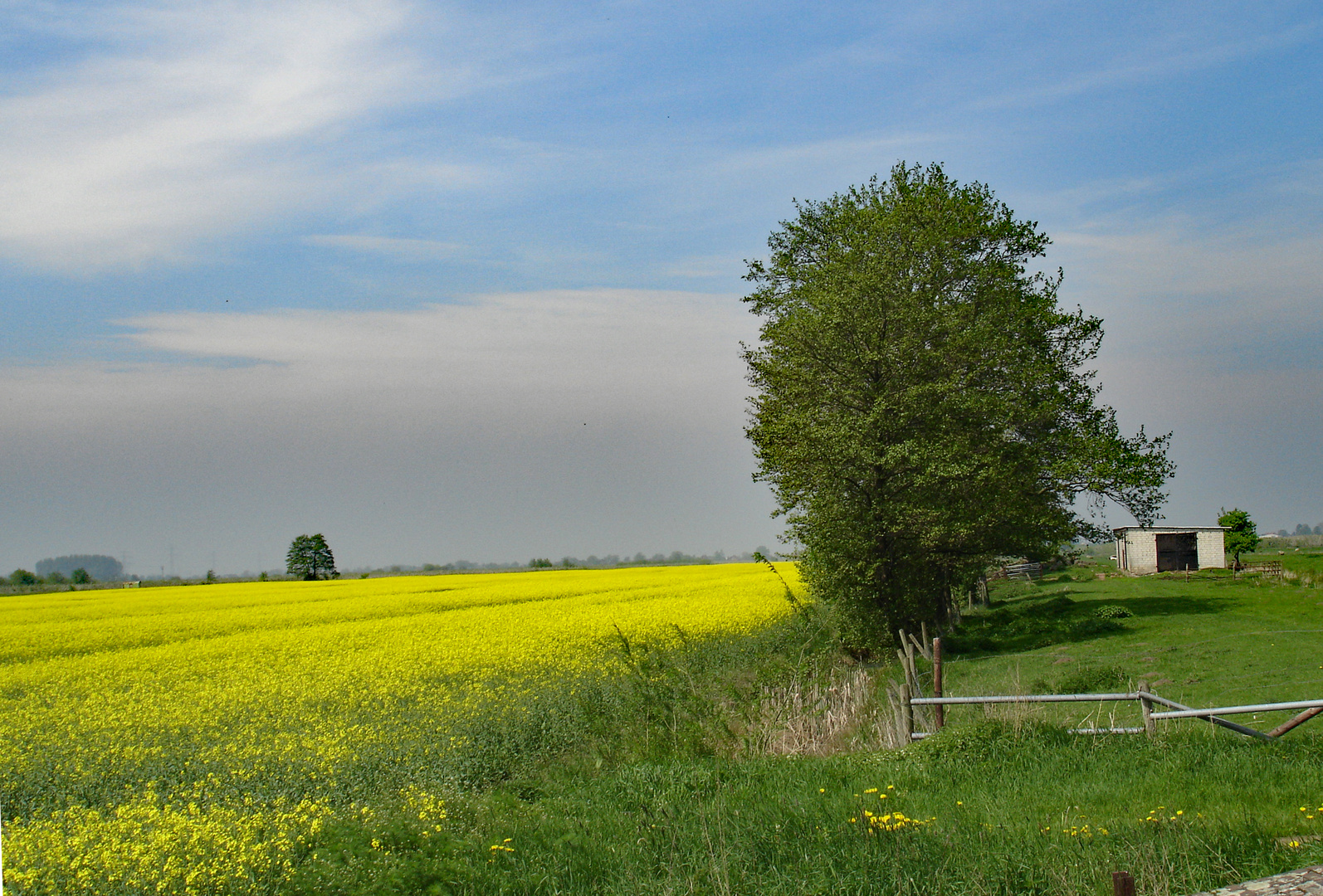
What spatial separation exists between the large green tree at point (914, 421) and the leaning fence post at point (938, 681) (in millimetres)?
10929

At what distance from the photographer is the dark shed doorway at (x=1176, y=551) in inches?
Answer: 2217

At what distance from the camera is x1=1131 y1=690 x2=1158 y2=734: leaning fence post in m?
10.4

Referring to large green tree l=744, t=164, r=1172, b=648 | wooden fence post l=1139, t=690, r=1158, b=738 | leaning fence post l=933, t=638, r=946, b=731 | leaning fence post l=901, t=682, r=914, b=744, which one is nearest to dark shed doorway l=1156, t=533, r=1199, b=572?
large green tree l=744, t=164, r=1172, b=648

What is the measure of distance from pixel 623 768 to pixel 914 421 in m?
16.2

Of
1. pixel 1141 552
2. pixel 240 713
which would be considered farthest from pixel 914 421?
pixel 1141 552

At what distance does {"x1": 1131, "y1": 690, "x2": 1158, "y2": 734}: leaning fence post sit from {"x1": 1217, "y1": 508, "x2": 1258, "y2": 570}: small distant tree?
183 feet

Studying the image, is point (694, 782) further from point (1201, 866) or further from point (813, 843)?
point (1201, 866)

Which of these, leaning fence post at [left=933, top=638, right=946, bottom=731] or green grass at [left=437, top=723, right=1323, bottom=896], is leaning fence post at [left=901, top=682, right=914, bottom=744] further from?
green grass at [left=437, top=723, right=1323, bottom=896]

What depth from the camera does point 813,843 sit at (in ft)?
24.1

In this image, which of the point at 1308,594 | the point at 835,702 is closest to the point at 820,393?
the point at 835,702

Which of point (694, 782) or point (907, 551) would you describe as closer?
point (694, 782)

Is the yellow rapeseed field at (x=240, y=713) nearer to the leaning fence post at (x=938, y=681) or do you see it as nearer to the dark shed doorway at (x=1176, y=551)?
the leaning fence post at (x=938, y=681)

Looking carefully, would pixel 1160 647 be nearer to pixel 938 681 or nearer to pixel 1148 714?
pixel 938 681

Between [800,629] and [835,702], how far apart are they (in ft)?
26.1
